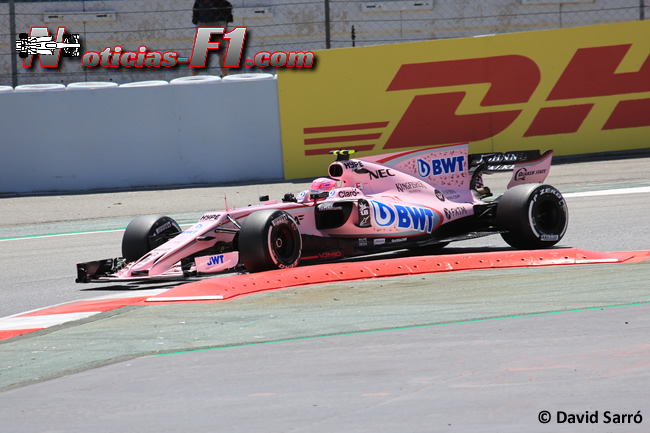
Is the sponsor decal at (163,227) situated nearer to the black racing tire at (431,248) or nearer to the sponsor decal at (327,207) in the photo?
the sponsor decal at (327,207)

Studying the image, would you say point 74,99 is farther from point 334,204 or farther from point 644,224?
point 644,224

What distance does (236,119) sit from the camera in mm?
15141

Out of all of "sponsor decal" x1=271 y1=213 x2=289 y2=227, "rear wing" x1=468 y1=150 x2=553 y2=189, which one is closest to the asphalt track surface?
"sponsor decal" x1=271 y1=213 x2=289 y2=227

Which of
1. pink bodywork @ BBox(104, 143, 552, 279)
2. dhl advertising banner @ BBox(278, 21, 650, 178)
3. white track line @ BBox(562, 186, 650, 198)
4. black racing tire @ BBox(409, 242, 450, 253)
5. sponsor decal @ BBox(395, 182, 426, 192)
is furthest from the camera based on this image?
dhl advertising banner @ BBox(278, 21, 650, 178)

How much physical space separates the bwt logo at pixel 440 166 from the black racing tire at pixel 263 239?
196cm

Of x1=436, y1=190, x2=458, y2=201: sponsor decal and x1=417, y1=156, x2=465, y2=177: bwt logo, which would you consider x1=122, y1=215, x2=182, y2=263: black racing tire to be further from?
x1=436, y1=190, x2=458, y2=201: sponsor decal

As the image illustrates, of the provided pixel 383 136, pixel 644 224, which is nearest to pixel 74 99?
pixel 383 136

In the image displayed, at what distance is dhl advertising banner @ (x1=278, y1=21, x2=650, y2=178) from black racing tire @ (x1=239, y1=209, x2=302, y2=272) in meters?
7.72

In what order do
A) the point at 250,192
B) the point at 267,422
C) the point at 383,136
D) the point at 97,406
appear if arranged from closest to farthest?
the point at 267,422, the point at 97,406, the point at 250,192, the point at 383,136

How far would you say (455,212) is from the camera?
29.3ft

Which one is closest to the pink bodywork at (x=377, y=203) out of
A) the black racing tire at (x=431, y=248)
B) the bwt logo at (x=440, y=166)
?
the bwt logo at (x=440, y=166)

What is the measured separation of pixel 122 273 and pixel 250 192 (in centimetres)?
674

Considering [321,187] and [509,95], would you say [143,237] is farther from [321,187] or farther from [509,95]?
[509,95]

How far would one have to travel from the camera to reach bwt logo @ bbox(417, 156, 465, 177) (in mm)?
9102
